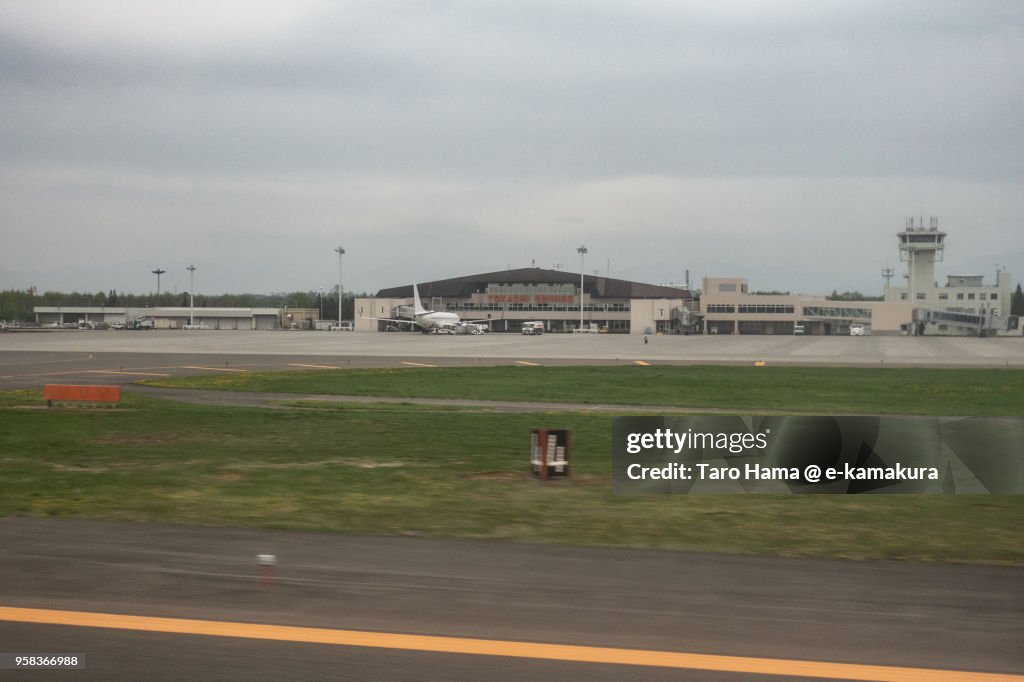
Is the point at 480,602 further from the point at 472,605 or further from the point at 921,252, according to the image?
the point at 921,252

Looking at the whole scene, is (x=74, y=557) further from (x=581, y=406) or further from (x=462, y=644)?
(x=581, y=406)

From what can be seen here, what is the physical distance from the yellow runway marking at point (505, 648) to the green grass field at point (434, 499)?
4.02 metres

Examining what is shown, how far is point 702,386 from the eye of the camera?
4278cm

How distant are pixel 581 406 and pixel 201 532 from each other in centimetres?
2353

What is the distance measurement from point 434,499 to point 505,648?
7.51 m

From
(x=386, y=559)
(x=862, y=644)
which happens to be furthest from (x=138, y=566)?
(x=862, y=644)

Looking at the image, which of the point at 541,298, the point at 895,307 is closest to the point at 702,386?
the point at 895,307

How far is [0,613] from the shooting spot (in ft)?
25.1

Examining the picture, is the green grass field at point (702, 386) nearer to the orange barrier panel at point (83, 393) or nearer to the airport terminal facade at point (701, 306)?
the orange barrier panel at point (83, 393)

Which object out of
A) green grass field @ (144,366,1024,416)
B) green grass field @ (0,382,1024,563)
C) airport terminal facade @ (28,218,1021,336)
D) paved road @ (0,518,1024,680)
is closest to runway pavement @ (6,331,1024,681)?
paved road @ (0,518,1024,680)

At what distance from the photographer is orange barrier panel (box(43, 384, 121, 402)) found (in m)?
29.8

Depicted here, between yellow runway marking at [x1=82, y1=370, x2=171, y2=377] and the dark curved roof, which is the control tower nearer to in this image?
the dark curved roof

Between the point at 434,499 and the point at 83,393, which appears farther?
the point at 83,393

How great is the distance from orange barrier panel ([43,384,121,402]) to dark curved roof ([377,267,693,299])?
5917 inches
